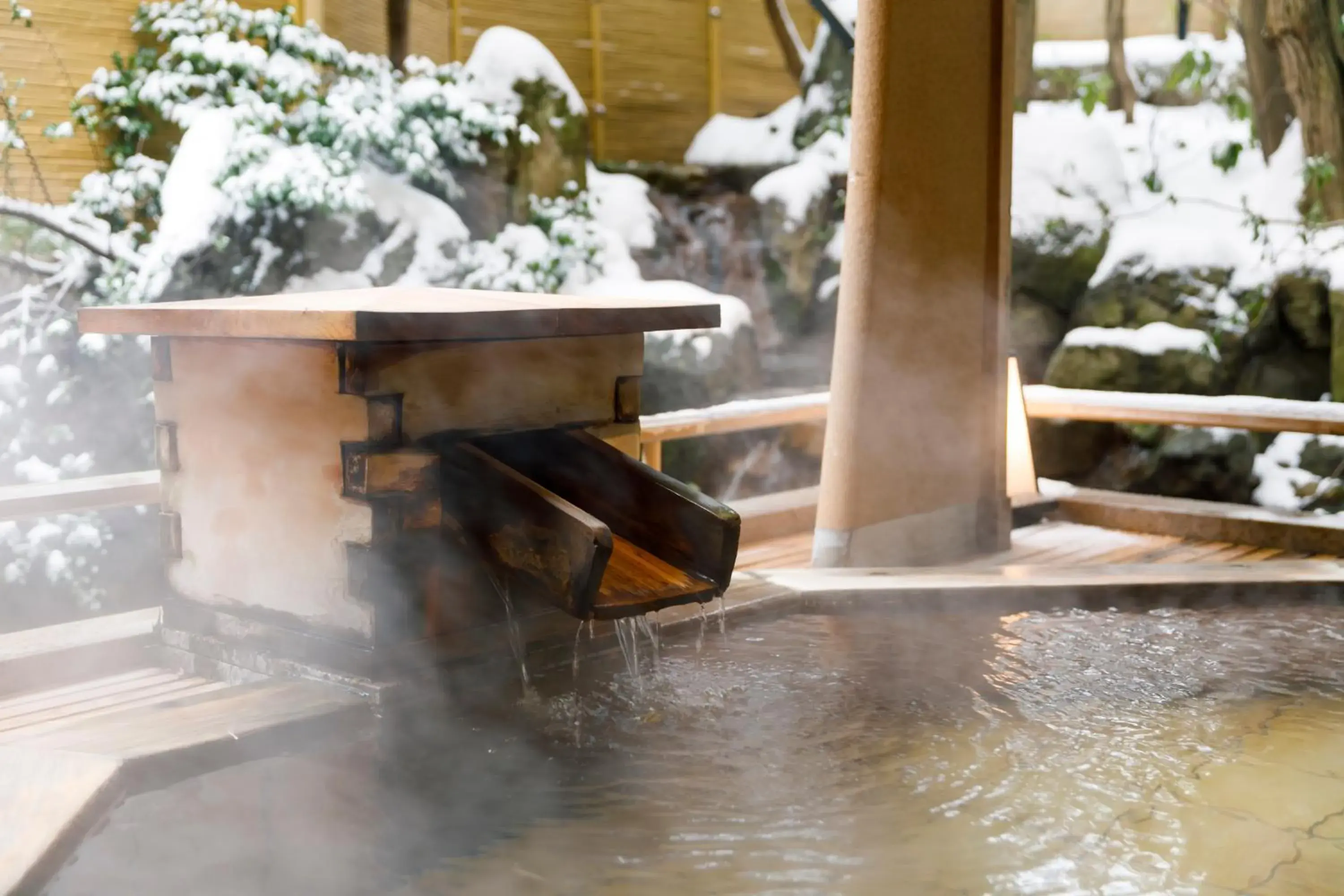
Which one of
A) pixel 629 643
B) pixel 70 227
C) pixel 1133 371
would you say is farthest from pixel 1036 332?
pixel 629 643

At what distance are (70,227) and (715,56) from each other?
8.37m

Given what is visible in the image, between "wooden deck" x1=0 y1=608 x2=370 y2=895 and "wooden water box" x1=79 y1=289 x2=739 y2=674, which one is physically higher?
"wooden water box" x1=79 y1=289 x2=739 y2=674

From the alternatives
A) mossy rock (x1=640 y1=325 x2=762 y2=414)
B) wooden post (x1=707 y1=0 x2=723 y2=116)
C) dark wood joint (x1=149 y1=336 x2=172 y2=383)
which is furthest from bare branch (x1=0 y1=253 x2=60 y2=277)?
wooden post (x1=707 y1=0 x2=723 y2=116)

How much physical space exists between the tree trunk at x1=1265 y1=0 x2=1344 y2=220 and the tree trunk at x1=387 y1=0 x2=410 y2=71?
7.24m

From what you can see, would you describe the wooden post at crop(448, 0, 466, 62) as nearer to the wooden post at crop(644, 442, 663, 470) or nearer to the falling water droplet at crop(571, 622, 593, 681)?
the wooden post at crop(644, 442, 663, 470)

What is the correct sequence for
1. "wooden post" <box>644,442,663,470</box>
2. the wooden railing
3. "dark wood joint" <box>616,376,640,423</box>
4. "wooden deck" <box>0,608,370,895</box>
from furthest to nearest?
1. "wooden post" <box>644,442,663,470</box>
2. the wooden railing
3. "dark wood joint" <box>616,376,640,423</box>
4. "wooden deck" <box>0,608,370,895</box>

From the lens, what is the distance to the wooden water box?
2.78 metres

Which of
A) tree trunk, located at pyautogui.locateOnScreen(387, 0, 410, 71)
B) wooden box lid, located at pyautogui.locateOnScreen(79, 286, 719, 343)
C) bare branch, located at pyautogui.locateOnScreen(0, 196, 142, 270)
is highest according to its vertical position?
tree trunk, located at pyautogui.locateOnScreen(387, 0, 410, 71)

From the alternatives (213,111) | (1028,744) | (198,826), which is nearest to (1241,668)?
(1028,744)

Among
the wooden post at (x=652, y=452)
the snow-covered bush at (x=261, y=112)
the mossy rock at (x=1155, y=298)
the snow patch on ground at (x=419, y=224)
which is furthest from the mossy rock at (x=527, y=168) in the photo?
the wooden post at (x=652, y=452)

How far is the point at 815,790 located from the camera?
7.80 ft

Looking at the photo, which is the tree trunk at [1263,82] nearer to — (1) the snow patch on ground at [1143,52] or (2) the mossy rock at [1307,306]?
(2) the mossy rock at [1307,306]

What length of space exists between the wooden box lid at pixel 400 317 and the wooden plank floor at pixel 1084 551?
166 centimetres

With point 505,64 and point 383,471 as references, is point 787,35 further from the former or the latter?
point 383,471
